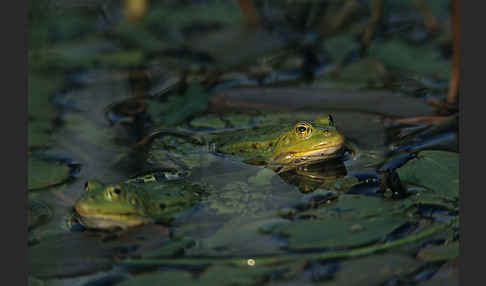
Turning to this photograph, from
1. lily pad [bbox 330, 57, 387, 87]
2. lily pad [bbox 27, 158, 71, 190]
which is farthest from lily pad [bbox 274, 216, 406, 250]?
lily pad [bbox 330, 57, 387, 87]

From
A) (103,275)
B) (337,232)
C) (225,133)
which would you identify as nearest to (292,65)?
(225,133)

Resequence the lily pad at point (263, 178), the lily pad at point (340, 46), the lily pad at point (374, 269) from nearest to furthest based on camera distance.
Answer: the lily pad at point (374, 269)
the lily pad at point (263, 178)
the lily pad at point (340, 46)

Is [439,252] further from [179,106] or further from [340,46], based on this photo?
[340,46]

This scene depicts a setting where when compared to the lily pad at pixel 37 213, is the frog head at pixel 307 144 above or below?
above

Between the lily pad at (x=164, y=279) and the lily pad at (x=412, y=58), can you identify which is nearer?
the lily pad at (x=164, y=279)

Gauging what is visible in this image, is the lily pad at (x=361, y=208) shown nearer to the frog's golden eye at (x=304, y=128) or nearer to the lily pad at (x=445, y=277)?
the lily pad at (x=445, y=277)

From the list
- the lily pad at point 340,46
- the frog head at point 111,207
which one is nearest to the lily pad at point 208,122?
the frog head at point 111,207

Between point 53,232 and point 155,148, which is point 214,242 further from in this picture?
point 155,148

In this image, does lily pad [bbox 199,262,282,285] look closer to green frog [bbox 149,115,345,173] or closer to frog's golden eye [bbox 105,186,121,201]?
frog's golden eye [bbox 105,186,121,201]
